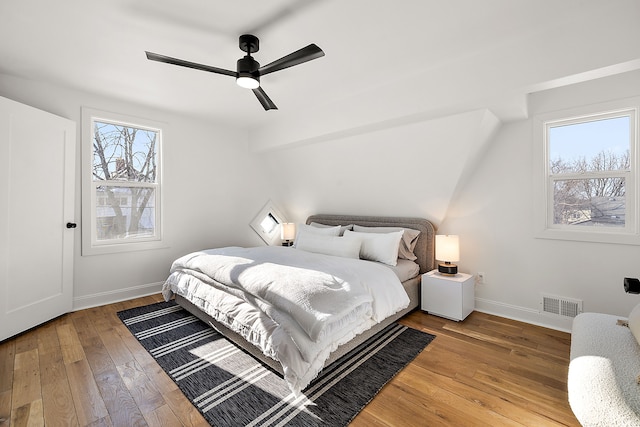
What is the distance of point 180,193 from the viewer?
3.97m

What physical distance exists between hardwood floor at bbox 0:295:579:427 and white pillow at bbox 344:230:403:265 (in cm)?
87

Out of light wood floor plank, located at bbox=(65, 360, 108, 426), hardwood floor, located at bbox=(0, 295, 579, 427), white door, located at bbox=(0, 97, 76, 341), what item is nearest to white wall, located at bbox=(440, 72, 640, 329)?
hardwood floor, located at bbox=(0, 295, 579, 427)

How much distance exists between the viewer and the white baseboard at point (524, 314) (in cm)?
269

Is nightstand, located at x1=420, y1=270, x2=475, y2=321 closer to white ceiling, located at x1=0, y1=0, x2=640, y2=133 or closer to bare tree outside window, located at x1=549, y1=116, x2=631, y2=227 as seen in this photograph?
bare tree outside window, located at x1=549, y1=116, x2=631, y2=227

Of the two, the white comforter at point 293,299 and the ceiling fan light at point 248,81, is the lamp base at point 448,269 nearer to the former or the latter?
the white comforter at point 293,299

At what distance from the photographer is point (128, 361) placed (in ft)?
7.13

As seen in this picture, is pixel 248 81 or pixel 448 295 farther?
pixel 448 295

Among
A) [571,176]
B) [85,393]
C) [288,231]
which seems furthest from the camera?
[288,231]

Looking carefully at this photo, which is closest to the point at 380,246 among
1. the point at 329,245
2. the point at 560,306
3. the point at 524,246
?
the point at 329,245

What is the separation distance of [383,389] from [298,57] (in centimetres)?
226

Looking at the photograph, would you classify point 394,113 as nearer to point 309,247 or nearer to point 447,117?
point 447,117

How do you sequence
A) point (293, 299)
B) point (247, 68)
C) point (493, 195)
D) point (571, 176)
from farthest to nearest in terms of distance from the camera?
point (493, 195)
point (571, 176)
point (247, 68)
point (293, 299)

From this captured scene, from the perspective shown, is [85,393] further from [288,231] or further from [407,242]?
[288,231]

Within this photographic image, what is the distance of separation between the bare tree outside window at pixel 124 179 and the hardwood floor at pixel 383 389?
51.4 inches
